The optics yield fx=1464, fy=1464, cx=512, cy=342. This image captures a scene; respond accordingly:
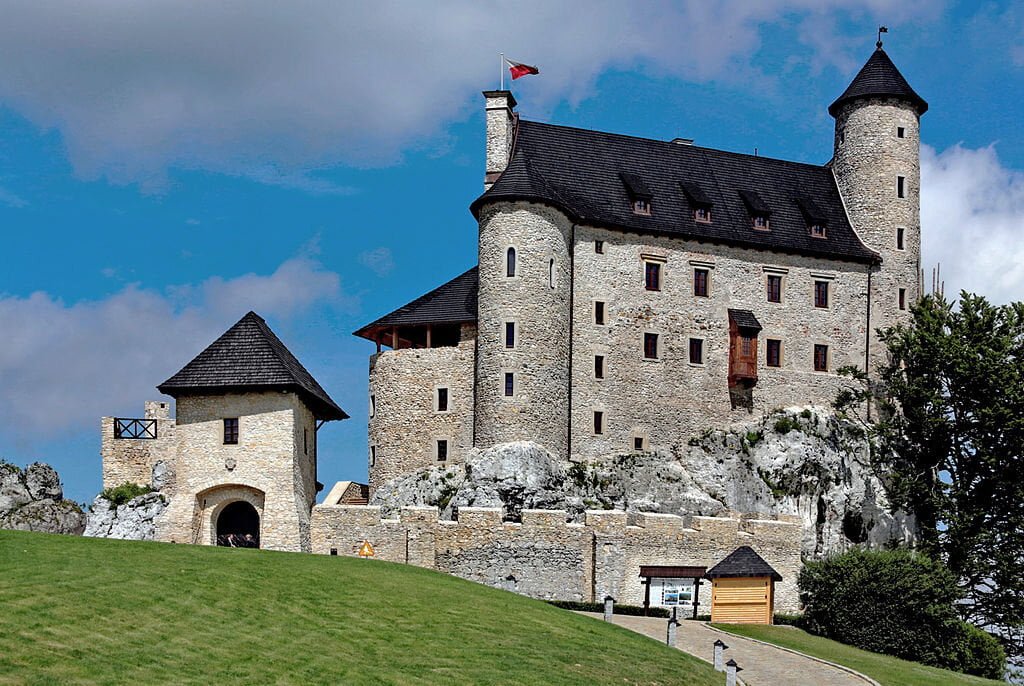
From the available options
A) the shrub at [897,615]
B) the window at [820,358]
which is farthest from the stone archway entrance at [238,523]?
the window at [820,358]

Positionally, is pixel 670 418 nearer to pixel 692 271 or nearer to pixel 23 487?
pixel 692 271

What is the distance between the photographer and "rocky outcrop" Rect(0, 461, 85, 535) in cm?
6247

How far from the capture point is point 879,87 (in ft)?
243

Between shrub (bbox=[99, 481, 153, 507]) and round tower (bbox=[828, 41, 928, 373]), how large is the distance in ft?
120

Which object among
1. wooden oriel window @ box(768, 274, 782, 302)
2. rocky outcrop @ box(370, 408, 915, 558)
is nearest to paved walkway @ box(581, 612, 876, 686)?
rocky outcrop @ box(370, 408, 915, 558)

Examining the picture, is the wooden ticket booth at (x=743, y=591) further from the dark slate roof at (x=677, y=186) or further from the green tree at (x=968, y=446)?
the dark slate roof at (x=677, y=186)

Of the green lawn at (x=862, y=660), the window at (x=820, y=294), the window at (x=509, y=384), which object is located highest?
the window at (x=820, y=294)

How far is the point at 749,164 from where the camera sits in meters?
76.4

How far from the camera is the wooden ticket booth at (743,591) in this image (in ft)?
178

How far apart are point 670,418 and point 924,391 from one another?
1165 cm

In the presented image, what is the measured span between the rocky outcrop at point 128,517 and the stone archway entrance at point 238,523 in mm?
2421

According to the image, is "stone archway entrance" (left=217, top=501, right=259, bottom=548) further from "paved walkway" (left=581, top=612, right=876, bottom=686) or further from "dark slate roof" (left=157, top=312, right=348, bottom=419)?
"paved walkway" (left=581, top=612, right=876, bottom=686)

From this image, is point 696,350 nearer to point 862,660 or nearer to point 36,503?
point 862,660

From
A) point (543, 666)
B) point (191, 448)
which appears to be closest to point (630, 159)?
point (191, 448)
